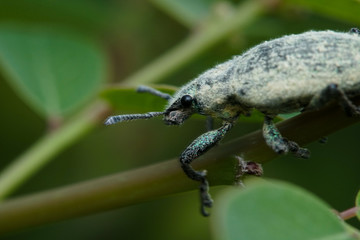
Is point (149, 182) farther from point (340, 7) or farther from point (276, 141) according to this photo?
point (340, 7)

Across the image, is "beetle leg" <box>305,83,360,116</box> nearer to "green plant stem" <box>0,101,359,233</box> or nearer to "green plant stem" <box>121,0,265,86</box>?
"green plant stem" <box>0,101,359,233</box>

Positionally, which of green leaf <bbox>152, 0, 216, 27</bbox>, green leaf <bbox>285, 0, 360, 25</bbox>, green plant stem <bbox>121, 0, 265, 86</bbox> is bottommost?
green leaf <bbox>285, 0, 360, 25</bbox>

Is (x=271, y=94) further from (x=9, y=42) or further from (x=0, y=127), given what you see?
(x=0, y=127)

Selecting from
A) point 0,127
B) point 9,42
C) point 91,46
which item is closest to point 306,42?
point 91,46

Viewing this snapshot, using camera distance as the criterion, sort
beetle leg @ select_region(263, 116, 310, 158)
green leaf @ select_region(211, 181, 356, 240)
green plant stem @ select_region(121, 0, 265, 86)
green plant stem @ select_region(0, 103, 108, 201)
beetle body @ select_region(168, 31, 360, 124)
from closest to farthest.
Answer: green leaf @ select_region(211, 181, 356, 240), beetle leg @ select_region(263, 116, 310, 158), beetle body @ select_region(168, 31, 360, 124), green plant stem @ select_region(0, 103, 108, 201), green plant stem @ select_region(121, 0, 265, 86)

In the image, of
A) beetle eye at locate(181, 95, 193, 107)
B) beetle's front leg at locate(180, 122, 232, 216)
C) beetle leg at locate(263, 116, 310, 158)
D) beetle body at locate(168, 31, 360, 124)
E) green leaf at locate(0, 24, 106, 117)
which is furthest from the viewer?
green leaf at locate(0, 24, 106, 117)

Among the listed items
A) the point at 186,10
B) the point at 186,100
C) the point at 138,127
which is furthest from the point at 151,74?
the point at 138,127

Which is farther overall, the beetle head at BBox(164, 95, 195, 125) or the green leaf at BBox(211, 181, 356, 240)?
the beetle head at BBox(164, 95, 195, 125)

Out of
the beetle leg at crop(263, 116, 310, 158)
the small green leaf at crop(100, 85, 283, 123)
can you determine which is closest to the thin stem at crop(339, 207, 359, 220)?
the beetle leg at crop(263, 116, 310, 158)
